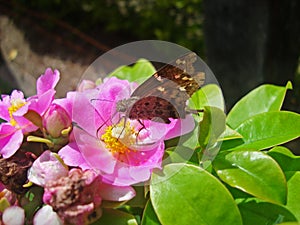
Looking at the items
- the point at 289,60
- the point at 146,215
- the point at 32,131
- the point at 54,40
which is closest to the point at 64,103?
the point at 32,131

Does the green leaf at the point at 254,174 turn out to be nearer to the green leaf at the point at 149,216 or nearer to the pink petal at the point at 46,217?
the green leaf at the point at 149,216

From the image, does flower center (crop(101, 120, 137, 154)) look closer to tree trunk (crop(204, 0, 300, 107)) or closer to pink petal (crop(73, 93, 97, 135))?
pink petal (crop(73, 93, 97, 135))

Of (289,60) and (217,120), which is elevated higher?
(217,120)

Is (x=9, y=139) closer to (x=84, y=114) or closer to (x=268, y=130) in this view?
(x=84, y=114)

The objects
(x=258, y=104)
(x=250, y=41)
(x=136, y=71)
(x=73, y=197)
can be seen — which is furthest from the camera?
(x=250, y=41)

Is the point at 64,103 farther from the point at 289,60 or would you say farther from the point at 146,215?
the point at 289,60

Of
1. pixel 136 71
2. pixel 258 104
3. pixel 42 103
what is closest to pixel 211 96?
pixel 258 104
